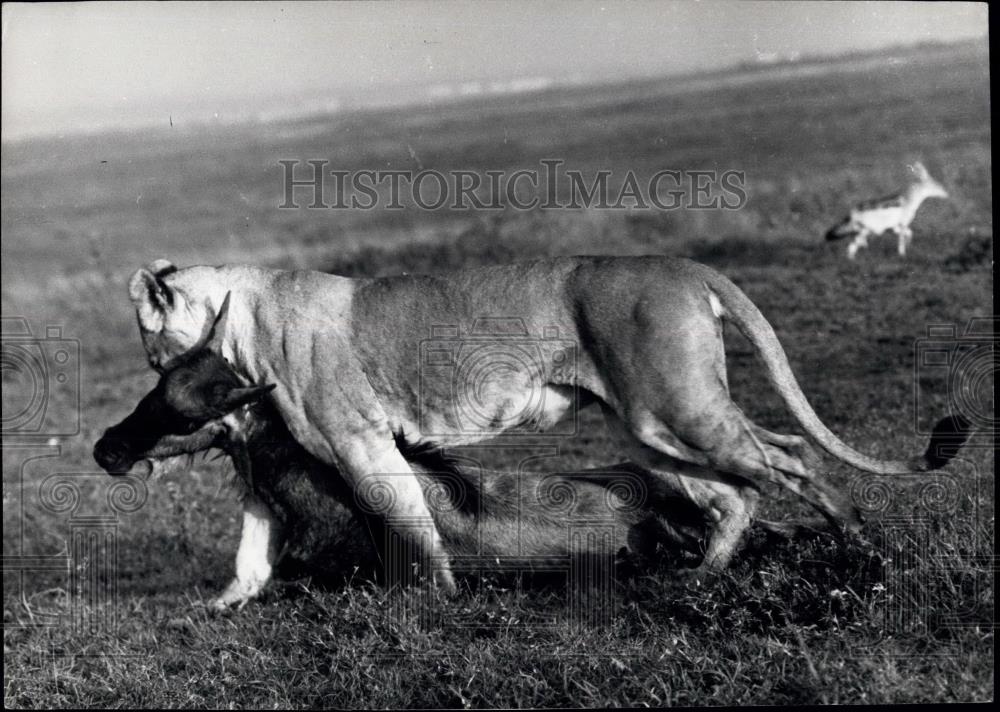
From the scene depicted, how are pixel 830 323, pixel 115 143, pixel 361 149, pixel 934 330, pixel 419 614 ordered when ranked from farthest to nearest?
pixel 115 143 → pixel 361 149 → pixel 830 323 → pixel 934 330 → pixel 419 614

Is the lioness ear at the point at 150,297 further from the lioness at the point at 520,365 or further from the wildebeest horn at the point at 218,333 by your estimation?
the wildebeest horn at the point at 218,333

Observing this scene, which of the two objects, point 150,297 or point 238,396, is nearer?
point 238,396

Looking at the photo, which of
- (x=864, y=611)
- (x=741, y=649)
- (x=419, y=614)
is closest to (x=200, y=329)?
(x=419, y=614)

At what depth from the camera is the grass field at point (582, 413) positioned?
4.87m

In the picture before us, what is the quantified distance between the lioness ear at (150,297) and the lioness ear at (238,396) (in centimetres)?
49

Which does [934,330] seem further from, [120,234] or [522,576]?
[120,234]

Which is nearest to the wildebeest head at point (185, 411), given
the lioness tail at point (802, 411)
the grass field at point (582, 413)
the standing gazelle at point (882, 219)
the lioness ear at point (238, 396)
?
the lioness ear at point (238, 396)

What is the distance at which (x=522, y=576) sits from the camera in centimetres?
571

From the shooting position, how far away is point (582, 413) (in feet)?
28.9

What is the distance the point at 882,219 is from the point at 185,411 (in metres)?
7.25

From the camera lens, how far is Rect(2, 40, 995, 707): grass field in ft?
16.0

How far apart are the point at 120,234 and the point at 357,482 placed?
460 inches

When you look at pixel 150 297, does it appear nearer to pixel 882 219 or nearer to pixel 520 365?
pixel 520 365

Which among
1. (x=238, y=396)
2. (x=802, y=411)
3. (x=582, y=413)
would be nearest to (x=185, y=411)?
(x=238, y=396)
